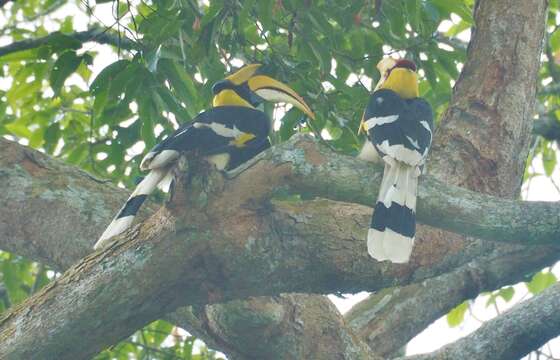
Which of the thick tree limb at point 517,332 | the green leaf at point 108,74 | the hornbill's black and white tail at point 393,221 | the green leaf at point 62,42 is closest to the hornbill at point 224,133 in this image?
the green leaf at point 108,74

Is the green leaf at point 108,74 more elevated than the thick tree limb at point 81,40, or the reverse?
the thick tree limb at point 81,40

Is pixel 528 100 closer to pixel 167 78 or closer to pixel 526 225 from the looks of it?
pixel 526 225

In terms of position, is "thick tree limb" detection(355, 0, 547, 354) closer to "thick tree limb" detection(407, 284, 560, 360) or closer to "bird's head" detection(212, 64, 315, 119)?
"thick tree limb" detection(407, 284, 560, 360)

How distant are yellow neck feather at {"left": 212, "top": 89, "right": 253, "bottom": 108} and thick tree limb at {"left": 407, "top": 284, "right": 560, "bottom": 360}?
1.57 m

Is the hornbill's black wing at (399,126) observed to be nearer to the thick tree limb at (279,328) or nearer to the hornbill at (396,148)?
the hornbill at (396,148)

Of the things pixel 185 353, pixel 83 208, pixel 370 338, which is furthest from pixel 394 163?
pixel 185 353

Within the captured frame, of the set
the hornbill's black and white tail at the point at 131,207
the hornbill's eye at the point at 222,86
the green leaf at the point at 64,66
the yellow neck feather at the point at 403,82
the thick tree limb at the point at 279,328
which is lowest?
the thick tree limb at the point at 279,328

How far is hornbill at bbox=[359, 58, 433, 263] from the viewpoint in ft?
10.7

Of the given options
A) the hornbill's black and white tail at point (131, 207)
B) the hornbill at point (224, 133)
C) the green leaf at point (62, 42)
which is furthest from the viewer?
the green leaf at point (62, 42)

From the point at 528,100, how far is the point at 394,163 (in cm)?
109

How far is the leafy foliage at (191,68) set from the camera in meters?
3.85

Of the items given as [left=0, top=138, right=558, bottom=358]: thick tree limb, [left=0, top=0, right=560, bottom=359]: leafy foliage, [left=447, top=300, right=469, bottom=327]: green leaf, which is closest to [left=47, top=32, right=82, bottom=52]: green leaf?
[left=0, top=0, right=560, bottom=359]: leafy foliage

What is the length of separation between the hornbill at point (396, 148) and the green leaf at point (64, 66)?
123cm

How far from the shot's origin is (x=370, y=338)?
159 inches
